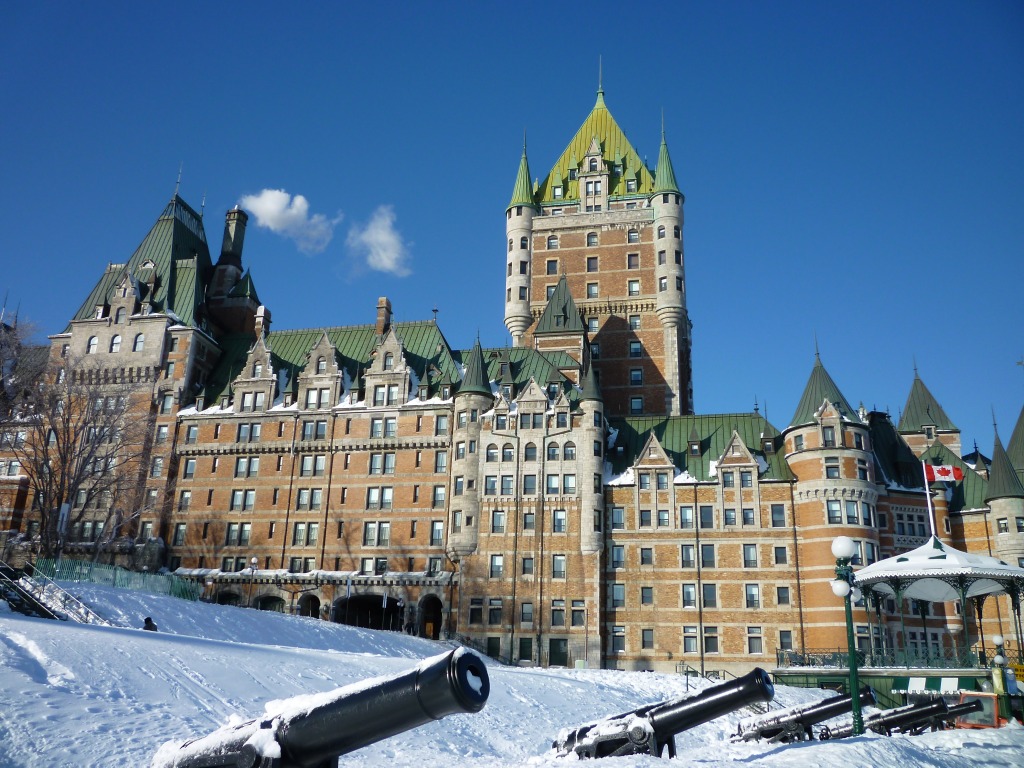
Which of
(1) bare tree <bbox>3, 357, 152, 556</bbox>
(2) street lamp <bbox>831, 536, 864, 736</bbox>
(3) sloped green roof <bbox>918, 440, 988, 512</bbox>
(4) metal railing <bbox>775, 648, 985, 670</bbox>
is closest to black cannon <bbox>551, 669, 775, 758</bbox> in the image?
(2) street lamp <bbox>831, 536, 864, 736</bbox>

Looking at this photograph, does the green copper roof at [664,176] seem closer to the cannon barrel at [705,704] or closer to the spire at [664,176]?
the spire at [664,176]

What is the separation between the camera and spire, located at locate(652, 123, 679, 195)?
77000 mm

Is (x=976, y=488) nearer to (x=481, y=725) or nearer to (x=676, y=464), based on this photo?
(x=676, y=464)

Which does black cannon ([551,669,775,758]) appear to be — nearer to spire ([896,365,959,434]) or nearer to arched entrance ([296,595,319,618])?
arched entrance ([296,595,319,618])

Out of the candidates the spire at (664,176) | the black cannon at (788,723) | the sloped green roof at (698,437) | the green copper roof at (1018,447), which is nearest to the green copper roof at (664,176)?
the spire at (664,176)

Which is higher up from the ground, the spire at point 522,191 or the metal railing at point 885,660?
the spire at point 522,191

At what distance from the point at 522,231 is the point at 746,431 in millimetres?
28697

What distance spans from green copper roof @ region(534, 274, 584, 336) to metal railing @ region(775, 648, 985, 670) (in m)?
27.8

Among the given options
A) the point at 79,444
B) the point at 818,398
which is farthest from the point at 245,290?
the point at 818,398

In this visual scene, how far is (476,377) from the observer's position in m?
61.5

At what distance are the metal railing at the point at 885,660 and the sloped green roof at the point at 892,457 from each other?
12090mm

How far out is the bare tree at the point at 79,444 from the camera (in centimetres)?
5044

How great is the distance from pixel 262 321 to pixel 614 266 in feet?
95.0

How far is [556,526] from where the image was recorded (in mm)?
57969
